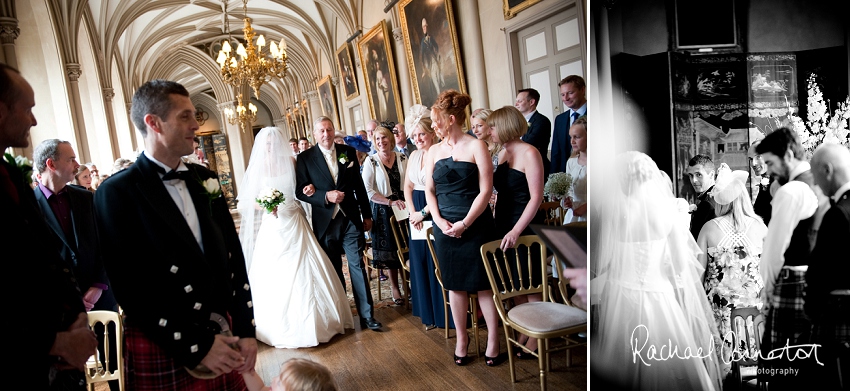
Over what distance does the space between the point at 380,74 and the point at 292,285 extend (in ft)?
25.6

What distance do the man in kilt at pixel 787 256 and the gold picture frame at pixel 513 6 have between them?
16.7ft

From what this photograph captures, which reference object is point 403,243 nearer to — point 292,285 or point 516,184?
point 292,285

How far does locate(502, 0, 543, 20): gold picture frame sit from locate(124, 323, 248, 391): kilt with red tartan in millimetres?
5430

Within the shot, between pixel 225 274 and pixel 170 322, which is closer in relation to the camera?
pixel 170 322

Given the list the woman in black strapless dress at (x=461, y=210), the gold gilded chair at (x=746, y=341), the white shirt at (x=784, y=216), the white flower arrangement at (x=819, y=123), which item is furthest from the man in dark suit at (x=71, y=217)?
the white flower arrangement at (x=819, y=123)

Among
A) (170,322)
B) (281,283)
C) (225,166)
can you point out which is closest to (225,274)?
(170,322)

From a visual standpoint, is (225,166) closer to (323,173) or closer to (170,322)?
(323,173)

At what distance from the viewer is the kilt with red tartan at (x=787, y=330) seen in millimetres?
1319

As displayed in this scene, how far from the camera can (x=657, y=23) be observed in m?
1.39

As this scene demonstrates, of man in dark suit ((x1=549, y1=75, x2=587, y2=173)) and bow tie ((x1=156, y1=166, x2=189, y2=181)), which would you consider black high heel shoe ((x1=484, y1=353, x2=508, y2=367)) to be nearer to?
man in dark suit ((x1=549, y1=75, x2=587, y2=173))

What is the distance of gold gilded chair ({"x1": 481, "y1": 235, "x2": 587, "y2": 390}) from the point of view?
9.03 ft

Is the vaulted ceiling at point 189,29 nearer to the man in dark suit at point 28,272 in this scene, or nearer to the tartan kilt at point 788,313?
the man in dark suit at point 28,272

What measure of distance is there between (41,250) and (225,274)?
0.70 metres

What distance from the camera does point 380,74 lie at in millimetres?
11289
